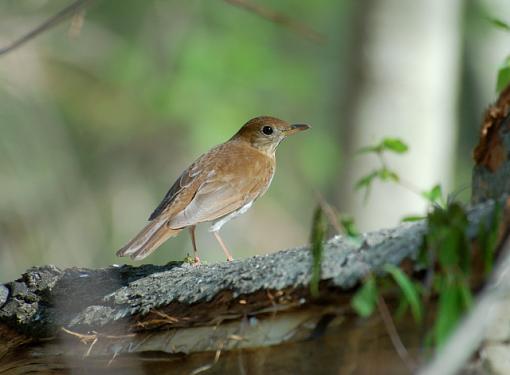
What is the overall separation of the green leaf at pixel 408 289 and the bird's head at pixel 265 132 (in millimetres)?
4268

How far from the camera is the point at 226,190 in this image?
18.5 feet

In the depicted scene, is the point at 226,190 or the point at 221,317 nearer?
the point at 221,317

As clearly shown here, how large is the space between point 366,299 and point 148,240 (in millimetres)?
2741

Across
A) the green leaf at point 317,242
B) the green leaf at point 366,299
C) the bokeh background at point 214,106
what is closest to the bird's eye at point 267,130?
the bokeh background at point 214,106

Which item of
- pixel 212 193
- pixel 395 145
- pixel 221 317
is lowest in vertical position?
pixel 221 317

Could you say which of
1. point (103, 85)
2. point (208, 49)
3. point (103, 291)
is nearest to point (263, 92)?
point (208, 49)

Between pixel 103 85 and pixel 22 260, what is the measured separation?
5.19 metres

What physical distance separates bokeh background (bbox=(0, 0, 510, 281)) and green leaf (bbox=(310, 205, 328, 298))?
5950mm

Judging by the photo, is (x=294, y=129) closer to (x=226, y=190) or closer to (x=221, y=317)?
(x=226, y=190)

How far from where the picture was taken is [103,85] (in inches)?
513

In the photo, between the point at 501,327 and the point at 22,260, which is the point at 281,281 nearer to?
the point at 501,327

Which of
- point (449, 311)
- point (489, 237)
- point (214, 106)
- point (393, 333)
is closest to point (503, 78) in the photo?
point (489, 237)

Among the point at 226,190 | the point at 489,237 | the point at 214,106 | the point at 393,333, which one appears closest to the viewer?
the point at 489,237

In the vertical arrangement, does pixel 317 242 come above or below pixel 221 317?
above
